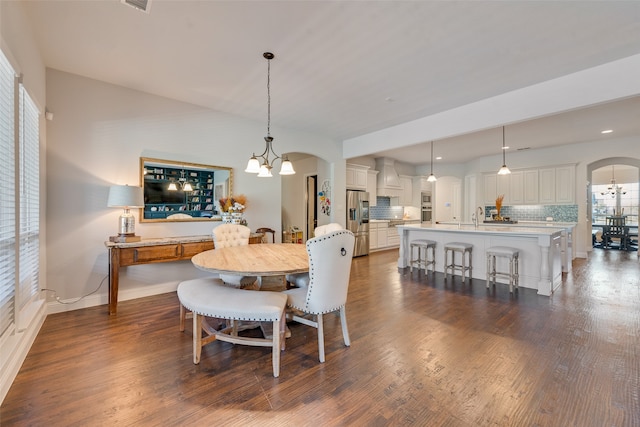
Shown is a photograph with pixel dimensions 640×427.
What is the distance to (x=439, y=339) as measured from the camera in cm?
248

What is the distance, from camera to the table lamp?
10.2ft

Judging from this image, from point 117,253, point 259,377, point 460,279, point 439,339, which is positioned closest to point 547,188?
point 460,279

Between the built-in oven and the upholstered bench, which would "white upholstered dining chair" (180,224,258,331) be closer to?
the upholstered bench

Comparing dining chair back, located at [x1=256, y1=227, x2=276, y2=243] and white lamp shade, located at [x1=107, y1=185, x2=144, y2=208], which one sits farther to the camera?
dining chair back, located at [x1=256, y1=227, x2=276, y2=243]

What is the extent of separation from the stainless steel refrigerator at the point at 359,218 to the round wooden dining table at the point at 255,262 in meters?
3.73

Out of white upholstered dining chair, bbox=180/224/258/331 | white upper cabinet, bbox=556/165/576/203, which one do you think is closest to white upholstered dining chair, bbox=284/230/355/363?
white upholstered dining chair, bbox=180/224/258/331

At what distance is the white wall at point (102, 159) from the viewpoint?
3098 millimetres

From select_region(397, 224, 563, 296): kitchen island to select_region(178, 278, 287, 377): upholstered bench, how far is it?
3647 millimetres

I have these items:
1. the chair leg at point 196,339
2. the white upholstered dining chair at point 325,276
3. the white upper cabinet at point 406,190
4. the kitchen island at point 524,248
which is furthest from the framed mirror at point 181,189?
the white upper cabinet at point 406,190

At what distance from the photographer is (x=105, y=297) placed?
3359 millimetres

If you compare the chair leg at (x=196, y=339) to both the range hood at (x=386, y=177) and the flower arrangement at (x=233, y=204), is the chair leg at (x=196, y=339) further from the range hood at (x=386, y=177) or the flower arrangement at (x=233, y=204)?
the range hood at (x=386, y=177)

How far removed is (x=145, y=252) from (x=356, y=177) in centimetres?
498

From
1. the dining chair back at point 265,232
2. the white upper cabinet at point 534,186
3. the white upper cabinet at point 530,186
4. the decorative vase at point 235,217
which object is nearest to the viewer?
the decorative vase at point 235,217

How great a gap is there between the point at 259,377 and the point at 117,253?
2.24 m
